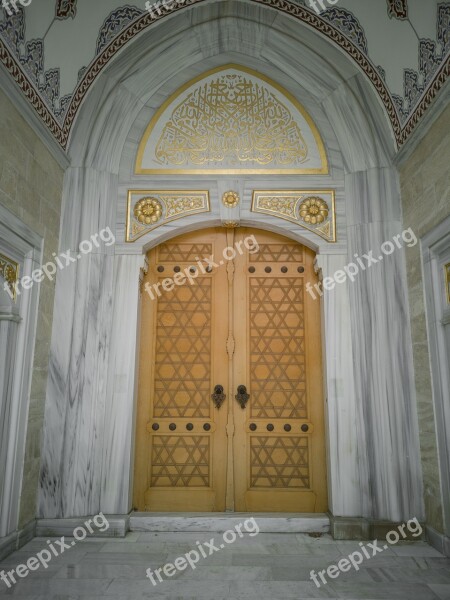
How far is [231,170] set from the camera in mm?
3736

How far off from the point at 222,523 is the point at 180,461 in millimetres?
542

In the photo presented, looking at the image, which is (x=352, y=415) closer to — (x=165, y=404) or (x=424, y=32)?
(x=165, y=404)

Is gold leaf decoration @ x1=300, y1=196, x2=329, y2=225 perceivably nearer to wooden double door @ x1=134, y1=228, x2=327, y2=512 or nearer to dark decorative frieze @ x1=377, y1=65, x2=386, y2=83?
wooden double door @ x1=134, y1=228, x2=327, y2=512

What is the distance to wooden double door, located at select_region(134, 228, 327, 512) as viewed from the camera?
346cm

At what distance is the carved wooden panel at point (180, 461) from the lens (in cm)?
347

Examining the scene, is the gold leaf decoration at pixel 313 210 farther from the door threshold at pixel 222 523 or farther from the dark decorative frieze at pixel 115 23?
the door threshold at pixel 222 523

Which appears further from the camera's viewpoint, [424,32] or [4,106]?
[424,32]

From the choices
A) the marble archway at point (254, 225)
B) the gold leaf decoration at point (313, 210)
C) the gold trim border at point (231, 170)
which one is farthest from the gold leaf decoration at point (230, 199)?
the gold leaf decoration at point (313, 210)

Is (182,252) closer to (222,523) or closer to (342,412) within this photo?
(342,412)

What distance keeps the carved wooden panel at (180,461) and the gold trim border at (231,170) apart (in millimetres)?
2127

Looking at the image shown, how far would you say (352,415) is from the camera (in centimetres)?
331

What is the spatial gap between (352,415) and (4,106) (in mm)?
3074

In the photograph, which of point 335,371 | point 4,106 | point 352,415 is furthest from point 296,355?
point 4,106

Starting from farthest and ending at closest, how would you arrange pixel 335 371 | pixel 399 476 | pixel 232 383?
1. pixel 232 383
2. pixel 335 371
3. pixel 399 476
